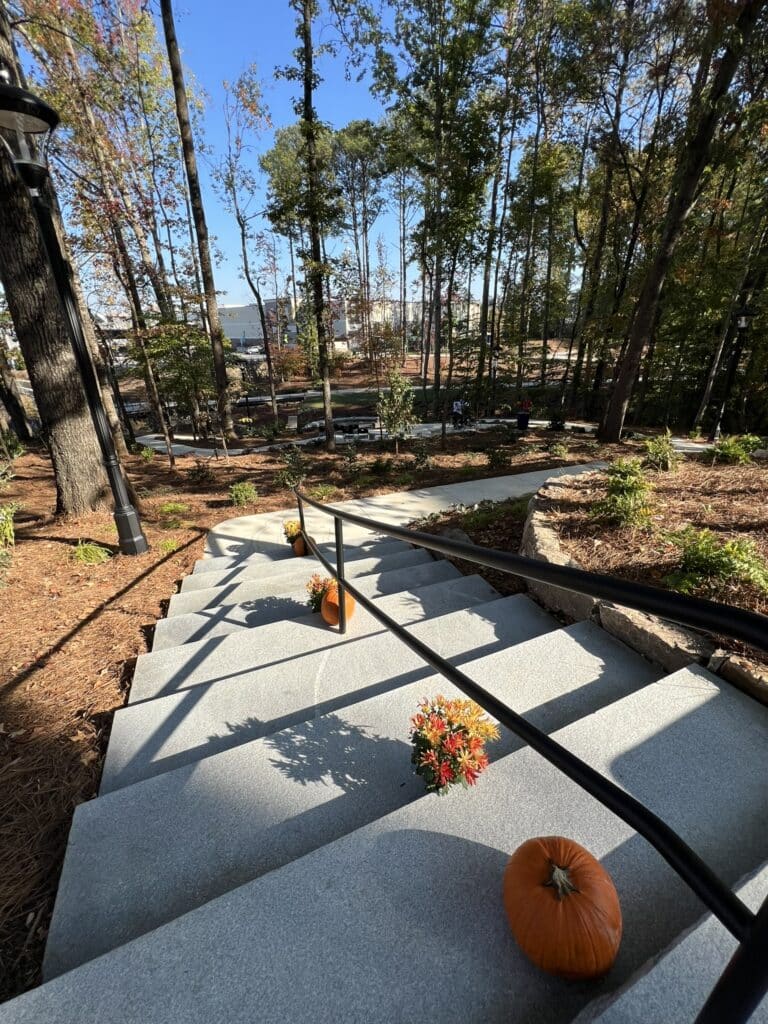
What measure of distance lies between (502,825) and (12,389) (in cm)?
1810

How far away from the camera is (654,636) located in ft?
6.35

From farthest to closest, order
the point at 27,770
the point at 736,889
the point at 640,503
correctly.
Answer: the point at 640,503 → the point at 27,770 → the point at 736,889

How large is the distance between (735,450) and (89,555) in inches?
256

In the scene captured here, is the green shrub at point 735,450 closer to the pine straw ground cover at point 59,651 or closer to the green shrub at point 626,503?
the green shrub at point 626,503

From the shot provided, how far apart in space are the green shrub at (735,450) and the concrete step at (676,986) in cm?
482

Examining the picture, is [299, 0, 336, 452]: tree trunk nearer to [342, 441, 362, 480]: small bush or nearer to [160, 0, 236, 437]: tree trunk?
[342, 441, 362, 480]: small bush

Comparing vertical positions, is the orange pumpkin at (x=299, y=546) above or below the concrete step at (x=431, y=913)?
below

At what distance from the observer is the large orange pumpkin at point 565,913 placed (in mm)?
837

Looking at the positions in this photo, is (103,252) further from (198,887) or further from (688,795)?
(688,795)

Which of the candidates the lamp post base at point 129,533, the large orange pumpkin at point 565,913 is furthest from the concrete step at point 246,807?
the lamp post base at point 129,533

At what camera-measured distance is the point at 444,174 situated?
8547 millimetres

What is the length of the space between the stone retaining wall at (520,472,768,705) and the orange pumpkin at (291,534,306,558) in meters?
2.27

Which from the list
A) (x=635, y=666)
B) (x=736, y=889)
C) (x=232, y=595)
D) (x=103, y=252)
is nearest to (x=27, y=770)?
(x=232, y=595)

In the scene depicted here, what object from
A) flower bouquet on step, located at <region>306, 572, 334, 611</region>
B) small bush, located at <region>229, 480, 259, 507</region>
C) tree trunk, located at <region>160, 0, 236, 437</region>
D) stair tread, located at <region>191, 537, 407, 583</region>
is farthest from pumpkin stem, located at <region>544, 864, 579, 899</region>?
tree trunk, located at <region>160, 0, 236, 437</region>
